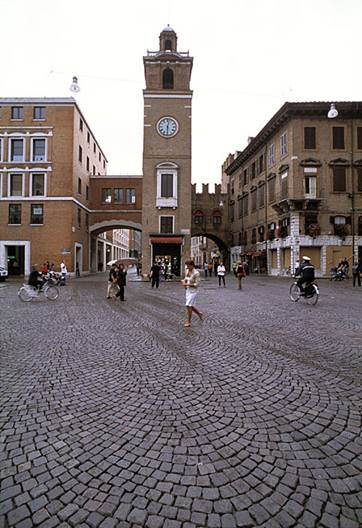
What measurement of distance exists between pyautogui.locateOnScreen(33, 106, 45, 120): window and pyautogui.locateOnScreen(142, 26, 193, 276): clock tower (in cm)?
1147

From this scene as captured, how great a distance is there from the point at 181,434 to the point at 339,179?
33.2 meters

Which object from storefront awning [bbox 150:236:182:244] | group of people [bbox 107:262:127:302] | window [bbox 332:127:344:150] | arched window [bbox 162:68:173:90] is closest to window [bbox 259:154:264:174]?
window [bbox 332:127:344:150]

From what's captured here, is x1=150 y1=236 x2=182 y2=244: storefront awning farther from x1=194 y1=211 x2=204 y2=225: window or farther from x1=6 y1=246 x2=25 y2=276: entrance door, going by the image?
x1=194 y1=211 x2=204 y2=225: window

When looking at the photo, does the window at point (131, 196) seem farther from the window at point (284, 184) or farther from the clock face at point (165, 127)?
the window at point (284, 184)

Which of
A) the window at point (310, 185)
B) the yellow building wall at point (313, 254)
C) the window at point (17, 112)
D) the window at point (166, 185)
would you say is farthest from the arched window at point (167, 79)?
the yellow building wall at point (313, 254)

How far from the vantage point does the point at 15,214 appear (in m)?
31.8

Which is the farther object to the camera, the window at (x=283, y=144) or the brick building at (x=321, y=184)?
the window at (x=283, y=144)

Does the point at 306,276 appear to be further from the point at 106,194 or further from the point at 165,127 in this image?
the point at 106,194

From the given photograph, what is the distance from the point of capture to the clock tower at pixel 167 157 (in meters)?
31.4

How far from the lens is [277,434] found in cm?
284

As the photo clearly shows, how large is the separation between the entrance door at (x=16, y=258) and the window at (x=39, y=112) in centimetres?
1467

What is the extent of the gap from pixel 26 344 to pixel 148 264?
25.0 meters

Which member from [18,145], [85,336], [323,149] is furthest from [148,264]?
[85,336]

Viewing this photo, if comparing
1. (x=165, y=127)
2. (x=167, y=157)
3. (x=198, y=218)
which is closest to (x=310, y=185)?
(x=167, y=157)
